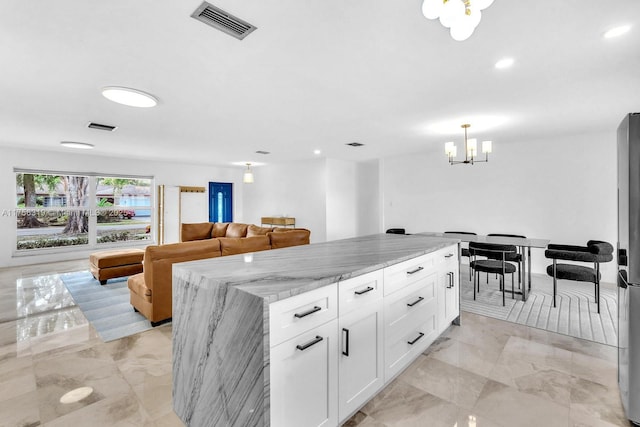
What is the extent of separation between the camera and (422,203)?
267 inches

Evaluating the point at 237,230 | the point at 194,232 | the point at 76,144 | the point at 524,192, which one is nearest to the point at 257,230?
the point at 237,230

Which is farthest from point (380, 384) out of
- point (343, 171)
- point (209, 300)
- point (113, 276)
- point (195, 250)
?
point (343, 171)

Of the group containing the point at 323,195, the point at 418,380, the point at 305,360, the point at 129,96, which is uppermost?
the point at 129,96

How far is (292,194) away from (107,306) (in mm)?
5324

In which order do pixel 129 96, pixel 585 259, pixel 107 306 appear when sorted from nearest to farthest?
pixel 129 96 → pixel 585 259 → pixel 107 306

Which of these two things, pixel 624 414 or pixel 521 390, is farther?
pixel 521 390

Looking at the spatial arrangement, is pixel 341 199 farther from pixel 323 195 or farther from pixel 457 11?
pixel 457 11

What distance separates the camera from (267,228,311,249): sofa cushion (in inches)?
170

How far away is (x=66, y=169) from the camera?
6.68 m

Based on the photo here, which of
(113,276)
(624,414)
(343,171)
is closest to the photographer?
(624,414)

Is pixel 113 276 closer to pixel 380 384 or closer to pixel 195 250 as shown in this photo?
pixel 195 250

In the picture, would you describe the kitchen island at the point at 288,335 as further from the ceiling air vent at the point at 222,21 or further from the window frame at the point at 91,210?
the window frame at the point at 91,210

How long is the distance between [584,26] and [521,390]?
8.09 ft

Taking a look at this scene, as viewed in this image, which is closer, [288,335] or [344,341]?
[288,335]
